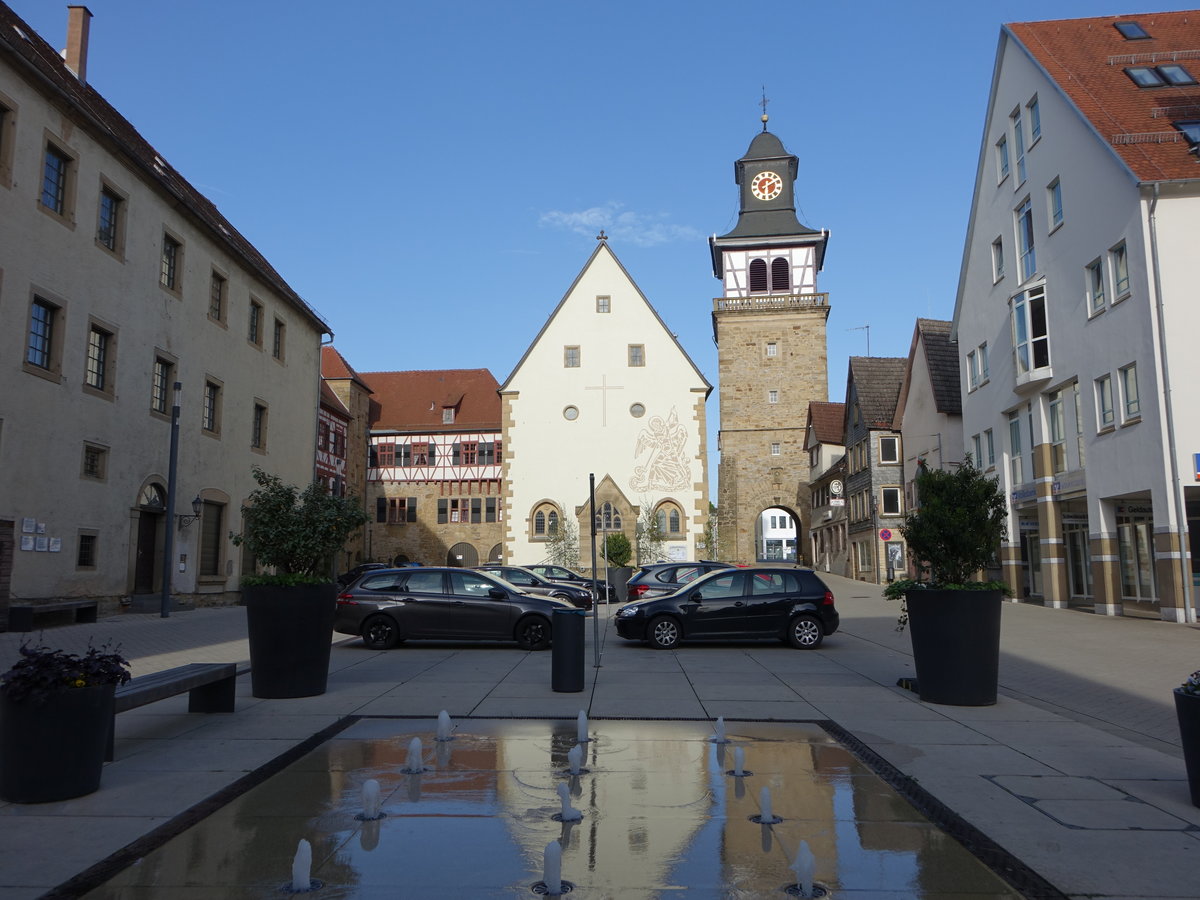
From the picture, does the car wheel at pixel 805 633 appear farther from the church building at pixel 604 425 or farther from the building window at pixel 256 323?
the church building at pixel 604 425

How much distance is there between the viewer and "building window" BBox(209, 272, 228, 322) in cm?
3022

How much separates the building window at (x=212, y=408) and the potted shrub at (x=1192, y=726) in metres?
28.7

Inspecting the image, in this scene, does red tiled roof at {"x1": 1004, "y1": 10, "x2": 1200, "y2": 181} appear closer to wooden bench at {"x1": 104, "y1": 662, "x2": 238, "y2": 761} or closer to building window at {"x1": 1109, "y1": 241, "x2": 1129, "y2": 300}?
building window at {"x1": 1109, "y1": 241, "x2": 1129, "y2": 300}

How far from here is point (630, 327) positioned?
47.5 m

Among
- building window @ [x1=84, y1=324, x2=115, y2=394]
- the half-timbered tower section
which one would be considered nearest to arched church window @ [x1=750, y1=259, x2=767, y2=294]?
the half-timbered tower section

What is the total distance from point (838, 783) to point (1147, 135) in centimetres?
2249

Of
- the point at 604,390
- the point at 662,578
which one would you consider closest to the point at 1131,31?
the point at 662,578

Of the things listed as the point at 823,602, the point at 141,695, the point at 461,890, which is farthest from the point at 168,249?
the point at 461,890

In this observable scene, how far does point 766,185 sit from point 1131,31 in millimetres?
34247

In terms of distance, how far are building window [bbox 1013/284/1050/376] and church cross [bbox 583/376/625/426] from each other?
2230 cm

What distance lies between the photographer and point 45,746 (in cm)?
582

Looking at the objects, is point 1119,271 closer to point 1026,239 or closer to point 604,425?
point 1026,239

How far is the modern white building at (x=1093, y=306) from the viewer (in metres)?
20.9

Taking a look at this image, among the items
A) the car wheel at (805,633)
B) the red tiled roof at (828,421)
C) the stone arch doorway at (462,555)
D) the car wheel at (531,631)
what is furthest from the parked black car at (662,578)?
the stone arch doorway at (462,555)
